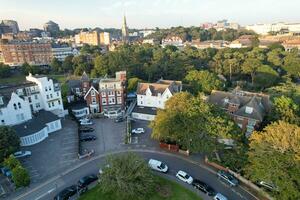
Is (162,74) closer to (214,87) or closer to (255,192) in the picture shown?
(214,87)

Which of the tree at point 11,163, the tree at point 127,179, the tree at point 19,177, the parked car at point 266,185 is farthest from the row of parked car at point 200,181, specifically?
the tree at point 11,163

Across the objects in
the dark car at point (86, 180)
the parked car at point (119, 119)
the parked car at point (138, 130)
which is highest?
the parked car at point (119, 119)

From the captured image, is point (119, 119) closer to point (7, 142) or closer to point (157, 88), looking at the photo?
point (157, 88)

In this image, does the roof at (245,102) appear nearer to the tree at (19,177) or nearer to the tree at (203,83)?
the tree at (203,83)

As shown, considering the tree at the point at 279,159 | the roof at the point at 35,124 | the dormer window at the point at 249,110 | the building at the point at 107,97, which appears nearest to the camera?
the tree at the point at 279,159

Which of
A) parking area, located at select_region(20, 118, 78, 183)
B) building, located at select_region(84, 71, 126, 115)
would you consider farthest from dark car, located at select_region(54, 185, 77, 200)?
building, located at select_region(84, 71, 126, 115)

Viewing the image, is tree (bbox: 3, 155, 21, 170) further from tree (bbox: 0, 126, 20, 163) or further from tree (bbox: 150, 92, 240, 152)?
tree (bbox: 150, 92, 240, 152)

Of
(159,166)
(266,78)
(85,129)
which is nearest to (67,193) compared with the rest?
(159,166)
